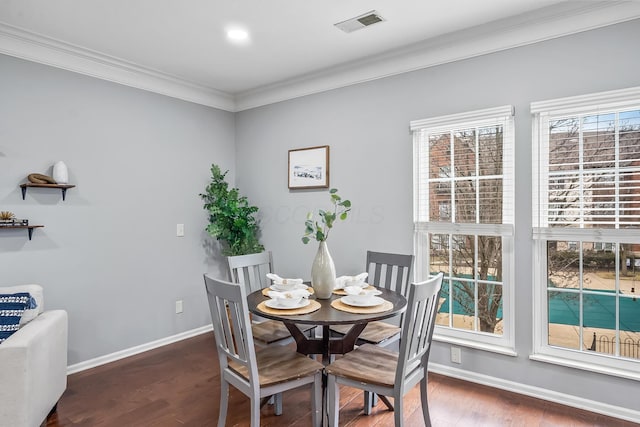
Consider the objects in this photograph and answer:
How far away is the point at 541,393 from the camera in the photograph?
255cm

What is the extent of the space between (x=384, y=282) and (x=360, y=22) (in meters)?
2.05

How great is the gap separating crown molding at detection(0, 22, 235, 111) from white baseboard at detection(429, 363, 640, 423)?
347 cm

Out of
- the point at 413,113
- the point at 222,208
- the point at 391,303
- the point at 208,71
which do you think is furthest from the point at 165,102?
the point at 391,303

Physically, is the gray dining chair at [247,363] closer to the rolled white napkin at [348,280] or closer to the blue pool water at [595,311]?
the rolled white napkin at [348,280]

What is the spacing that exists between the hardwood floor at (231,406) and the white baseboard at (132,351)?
0.28 ft

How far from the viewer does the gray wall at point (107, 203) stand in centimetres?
283

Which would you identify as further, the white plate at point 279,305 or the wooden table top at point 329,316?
the white plate at point 279,305

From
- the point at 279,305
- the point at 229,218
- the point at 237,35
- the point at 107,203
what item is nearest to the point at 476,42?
the point at 237,35

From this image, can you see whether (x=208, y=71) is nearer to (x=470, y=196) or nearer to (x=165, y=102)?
(x=165, y=102)

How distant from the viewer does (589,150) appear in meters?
2.44

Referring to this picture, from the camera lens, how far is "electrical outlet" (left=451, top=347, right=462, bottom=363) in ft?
9.44

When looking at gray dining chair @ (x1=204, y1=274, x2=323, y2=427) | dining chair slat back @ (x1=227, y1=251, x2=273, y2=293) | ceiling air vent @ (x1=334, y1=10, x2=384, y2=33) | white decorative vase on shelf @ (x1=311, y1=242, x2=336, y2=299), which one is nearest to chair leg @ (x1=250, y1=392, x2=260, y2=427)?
gray dining chair @ (x1=204, y1=274, x2=323, y2=427)

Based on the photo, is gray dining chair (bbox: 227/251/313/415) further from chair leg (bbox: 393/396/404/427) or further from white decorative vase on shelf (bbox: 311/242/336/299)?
chair leg (bbox: 393/396/404/427)

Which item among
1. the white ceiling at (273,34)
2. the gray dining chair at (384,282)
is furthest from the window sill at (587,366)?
the white ceiling at (273,34)
